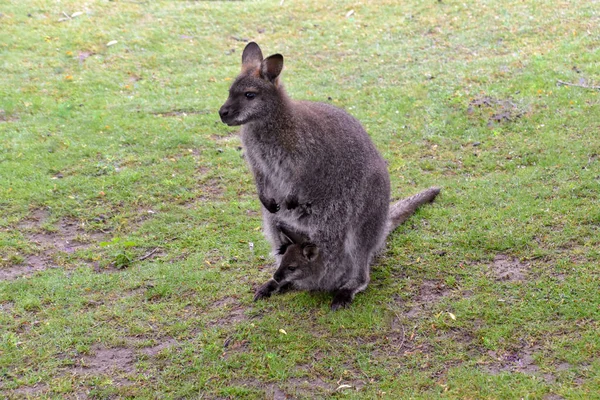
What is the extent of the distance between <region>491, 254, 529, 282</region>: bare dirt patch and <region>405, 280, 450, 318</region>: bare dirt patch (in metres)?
0.44

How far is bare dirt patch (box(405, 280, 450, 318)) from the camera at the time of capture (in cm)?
479

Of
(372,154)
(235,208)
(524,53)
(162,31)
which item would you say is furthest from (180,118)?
(524,53)

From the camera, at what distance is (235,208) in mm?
6590

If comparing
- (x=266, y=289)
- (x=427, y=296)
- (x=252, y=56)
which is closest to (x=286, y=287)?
(x=266, y=289)

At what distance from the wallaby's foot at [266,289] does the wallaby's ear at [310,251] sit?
0.39 metres

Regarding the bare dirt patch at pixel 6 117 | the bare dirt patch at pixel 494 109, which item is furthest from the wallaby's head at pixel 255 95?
the bare dirt patch at pixel 6 117

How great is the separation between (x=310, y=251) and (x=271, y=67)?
55.2 inches

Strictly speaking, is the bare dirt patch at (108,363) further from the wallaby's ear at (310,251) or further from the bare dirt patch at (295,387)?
the wallaby's ear at (310,251)

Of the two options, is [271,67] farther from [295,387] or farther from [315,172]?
[295,387]

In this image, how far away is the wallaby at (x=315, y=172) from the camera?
477 cm

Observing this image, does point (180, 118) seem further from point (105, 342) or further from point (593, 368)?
point (593, 368)

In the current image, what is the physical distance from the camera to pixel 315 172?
4.83m

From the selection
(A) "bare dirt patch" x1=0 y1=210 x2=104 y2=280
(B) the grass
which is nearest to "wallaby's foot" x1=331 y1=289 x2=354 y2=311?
(B) the grass

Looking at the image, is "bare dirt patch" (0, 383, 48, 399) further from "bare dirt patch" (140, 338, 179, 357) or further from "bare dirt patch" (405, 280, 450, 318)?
"bare dirt patch" (405, 280, 450, 318)
